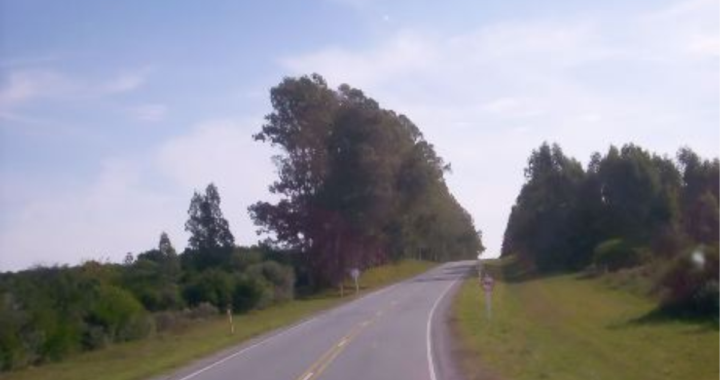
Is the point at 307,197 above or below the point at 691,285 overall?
above

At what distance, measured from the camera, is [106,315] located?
44.0 meters

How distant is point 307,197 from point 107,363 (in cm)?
4566

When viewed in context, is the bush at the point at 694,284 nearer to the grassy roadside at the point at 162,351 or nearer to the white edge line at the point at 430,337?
the white edge line at the point at 430,337

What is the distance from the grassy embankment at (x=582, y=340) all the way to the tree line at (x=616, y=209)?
21.8 metres

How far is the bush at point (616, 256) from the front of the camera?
250 ft

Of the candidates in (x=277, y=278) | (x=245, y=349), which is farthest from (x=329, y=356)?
(x=277, y=278)

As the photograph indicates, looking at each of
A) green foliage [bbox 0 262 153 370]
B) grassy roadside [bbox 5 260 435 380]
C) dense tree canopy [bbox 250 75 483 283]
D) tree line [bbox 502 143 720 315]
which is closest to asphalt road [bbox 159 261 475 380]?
grassy roadside [bbox 5 260 435 380]

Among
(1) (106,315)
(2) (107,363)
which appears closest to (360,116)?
(1) (106,315)

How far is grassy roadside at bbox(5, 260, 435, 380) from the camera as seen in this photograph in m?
31.9

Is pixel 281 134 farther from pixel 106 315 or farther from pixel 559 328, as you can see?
pixel 559 328

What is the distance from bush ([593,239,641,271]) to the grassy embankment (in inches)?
675

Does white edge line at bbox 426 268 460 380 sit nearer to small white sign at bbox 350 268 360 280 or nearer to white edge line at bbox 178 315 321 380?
white edge line at bbox 178 315 321 380

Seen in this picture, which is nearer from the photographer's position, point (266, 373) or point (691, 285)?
point (266, 373)

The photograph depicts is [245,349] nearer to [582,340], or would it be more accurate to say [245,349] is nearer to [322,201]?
[582,340]
